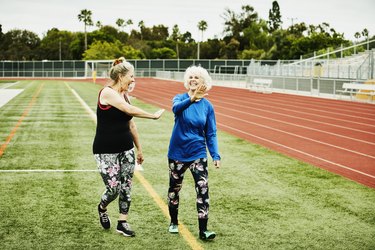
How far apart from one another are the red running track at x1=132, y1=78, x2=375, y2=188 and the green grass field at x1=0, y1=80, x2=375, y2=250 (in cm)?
74

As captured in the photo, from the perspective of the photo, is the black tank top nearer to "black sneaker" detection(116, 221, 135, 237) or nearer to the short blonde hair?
the short blonde hair

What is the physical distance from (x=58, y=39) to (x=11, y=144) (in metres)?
110

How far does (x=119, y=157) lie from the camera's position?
562 centimetres

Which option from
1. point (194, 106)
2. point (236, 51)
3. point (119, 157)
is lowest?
point (119, 157)

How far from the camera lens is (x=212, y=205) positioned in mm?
7273

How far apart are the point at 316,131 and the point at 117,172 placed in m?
11.4

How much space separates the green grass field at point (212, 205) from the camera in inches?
226

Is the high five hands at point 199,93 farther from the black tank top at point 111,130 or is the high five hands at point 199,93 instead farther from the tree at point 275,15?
the tree at point 275,15

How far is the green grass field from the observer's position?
5730 millimetres

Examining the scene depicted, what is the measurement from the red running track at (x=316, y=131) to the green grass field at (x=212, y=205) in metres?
0.74

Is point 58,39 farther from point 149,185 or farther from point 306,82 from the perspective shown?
point 149,185

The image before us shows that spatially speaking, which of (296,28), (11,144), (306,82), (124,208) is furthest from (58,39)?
(124,208)

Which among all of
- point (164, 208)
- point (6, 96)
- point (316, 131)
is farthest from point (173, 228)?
point (6, 96)

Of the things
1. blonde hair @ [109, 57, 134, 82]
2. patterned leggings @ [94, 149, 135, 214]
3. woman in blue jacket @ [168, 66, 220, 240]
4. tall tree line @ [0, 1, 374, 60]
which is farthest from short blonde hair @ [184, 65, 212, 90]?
tall tree line @ [0, 1, 374, 60]
